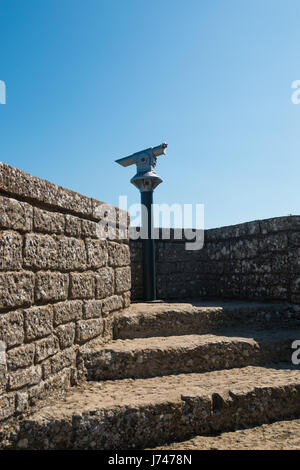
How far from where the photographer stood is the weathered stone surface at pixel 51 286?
130 inches

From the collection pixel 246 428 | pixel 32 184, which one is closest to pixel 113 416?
pixel 246 428

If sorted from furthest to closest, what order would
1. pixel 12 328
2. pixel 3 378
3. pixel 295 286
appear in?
1. pixel 295 286
2. pixel 12 328
3. pixel 3 378

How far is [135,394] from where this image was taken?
11.2 feet

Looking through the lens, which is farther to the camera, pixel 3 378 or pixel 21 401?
pixel 21 401

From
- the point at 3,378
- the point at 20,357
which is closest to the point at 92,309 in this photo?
the point at 20,357

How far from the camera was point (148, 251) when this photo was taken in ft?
20.1

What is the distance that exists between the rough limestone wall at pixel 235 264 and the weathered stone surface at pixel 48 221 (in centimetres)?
283

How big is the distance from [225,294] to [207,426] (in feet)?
11.4

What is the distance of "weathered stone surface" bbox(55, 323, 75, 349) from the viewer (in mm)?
3547

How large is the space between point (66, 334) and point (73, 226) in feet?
3.33

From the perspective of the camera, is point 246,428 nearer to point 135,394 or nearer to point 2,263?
point 135,394

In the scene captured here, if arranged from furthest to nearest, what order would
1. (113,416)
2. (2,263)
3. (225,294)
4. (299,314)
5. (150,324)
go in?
(225,294) < (299,314) < (150,324) < (113,416) < (2,263)

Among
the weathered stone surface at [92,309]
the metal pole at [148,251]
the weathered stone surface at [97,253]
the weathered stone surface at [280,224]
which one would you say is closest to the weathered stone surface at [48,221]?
the weathered stone surface at [97,253]

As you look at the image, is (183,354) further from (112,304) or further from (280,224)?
(280,224)
